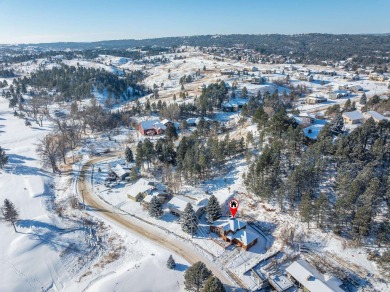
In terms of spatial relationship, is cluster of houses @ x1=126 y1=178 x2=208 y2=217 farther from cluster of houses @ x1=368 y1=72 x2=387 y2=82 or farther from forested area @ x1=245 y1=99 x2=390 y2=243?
cluster of houses @ x1=368 y1=72 x2=387 y2=82

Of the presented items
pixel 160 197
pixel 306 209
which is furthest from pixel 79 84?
pixel 306 209

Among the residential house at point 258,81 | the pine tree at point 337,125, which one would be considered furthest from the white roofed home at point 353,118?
the residential house at point 258,81

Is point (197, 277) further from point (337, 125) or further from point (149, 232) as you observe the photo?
point (337, 125)

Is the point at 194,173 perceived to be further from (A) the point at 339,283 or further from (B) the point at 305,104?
(B) the point at 305,104

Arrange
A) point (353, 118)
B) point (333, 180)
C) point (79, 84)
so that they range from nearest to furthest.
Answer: point (333, 180) → point (353, 118) → point (79, 84)

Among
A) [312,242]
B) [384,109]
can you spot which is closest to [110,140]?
[312,242]
